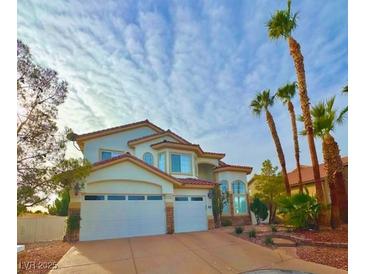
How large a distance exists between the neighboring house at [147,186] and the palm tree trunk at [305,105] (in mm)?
6207

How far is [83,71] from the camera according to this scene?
8.88m

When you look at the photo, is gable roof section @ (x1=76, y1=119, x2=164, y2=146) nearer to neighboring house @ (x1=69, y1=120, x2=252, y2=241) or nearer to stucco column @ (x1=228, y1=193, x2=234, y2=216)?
neighboring house @ (x1=69, y1=120, x2=252, y2=241)

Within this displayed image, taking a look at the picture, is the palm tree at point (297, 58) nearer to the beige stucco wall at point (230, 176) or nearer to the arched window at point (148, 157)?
the beige stucco wall at point (230, 176)

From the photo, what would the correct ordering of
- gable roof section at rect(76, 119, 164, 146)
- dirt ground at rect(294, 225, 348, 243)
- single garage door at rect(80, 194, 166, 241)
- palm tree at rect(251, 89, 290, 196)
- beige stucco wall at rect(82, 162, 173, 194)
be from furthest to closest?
1. palm tree at rect(251, 89, 290, 196)
2. gable roof section at rect(76, 119, 164, 146)
3. beige stucco wall at rect(82, 162, 173, 194)
4. single garage door at rect(80, 194, 166, 241)
5. dirt ground at rect(294, 225, 348, 243)

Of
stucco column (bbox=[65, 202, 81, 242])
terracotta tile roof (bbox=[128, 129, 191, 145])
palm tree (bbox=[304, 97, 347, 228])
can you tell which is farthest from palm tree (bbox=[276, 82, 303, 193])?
stucco column (bbox=[65, 202, 81, 242])

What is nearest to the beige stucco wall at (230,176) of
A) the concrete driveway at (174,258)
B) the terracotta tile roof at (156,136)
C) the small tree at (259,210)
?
the small tree at (259,210)

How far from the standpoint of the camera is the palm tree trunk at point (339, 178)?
11352 millimetres

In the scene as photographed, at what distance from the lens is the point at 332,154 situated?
11.4m

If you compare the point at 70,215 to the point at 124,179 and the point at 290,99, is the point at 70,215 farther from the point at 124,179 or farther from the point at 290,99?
the point at 290,99

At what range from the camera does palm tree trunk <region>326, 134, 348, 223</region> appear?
11.4 metres

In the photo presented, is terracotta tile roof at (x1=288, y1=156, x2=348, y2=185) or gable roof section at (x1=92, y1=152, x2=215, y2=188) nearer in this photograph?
gable roof section at (x1=92, y1=152, x2=215, y2=188)

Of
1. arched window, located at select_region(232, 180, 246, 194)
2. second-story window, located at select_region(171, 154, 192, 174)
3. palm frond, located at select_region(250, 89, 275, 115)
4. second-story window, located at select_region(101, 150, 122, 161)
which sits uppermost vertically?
palm frond, located at select_region(250, 89, 275, 115)

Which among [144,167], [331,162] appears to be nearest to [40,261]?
[144,167]

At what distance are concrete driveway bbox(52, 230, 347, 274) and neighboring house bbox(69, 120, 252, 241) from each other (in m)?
1.39
